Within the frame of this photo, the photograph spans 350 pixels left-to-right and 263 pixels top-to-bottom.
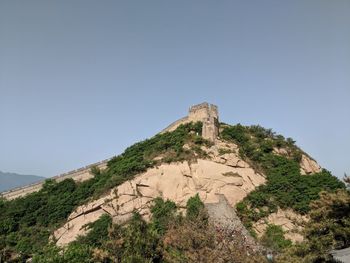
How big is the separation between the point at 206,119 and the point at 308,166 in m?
11.9

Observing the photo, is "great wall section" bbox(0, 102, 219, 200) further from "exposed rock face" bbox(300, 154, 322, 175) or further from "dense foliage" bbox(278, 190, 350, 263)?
"dense foliage" bbox(278, 190, 350, 263)

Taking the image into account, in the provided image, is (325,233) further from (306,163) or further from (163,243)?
(306,163)

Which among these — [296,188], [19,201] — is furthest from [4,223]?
[296,188]

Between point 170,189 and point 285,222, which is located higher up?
point 170,189

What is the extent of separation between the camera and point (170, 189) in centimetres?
3125

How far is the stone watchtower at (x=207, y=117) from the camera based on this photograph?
1425 inches

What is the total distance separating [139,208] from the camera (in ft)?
99.4

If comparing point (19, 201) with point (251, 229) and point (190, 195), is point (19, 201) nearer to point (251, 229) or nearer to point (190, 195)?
point (190, 195)

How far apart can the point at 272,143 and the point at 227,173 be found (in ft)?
28.1

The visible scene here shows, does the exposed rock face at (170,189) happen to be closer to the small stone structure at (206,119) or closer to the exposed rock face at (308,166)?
the small stone structure at (206,119)

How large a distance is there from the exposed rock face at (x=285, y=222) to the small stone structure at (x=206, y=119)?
9664 mm

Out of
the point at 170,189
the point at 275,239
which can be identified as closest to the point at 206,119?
the point at 170,189

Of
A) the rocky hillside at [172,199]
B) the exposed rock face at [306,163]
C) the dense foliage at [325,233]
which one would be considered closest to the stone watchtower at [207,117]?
the rocky hillside at [172,199]

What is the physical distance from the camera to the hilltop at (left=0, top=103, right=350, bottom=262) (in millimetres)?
24500
